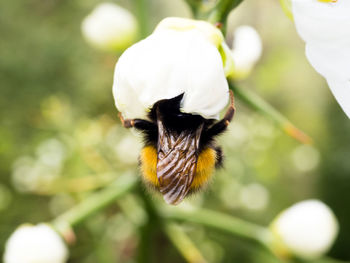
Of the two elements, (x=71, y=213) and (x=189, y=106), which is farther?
(x=71, y=213)

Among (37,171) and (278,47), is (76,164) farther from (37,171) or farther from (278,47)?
(278,47)

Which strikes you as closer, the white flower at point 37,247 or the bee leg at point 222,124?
the bee leg at point 222,124

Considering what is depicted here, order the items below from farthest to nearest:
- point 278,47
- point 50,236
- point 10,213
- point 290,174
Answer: point 278,47 → point 290,174 → point 10,213 → point 50,236

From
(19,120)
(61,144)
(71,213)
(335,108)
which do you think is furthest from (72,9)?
(71,213)

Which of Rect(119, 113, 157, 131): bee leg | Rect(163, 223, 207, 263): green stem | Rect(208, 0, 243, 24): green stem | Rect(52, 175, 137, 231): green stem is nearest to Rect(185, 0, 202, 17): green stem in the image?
Rect(208, 0, 243, 24): green stem

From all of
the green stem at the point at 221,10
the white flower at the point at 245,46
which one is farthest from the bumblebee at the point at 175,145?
the white flower at the point at 245,46

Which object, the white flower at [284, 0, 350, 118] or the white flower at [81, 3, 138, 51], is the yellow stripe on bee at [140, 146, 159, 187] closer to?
the white flower at [284, 0, 350, 118]

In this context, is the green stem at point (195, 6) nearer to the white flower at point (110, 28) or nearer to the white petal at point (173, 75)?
the white petal at point (173, 75)

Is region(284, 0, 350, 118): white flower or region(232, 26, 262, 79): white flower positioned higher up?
region(284, 0, 350, 118): white flower
